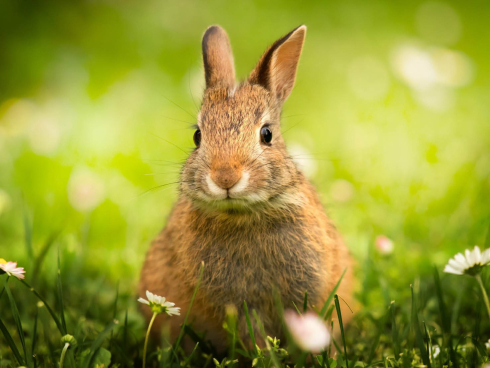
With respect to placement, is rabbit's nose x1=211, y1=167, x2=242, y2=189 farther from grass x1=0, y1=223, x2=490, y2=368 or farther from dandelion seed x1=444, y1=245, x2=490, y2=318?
dandelion seed x1=444, y1=245, x2=490, y2=318

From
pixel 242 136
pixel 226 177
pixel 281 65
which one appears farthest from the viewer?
pixel 281 65

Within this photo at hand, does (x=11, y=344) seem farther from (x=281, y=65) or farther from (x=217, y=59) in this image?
(x=281, y=65)

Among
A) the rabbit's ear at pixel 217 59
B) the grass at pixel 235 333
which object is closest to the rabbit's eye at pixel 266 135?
the rabbit's ear at pixel 217 59

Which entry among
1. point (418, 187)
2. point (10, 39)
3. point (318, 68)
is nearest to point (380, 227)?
point (418, 187)

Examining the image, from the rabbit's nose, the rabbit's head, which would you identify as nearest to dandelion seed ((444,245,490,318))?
the rabbit's head

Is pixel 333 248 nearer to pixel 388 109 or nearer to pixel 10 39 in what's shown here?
pixel 388 109

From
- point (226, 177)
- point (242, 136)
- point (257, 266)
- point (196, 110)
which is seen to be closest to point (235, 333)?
point (257, 266)
